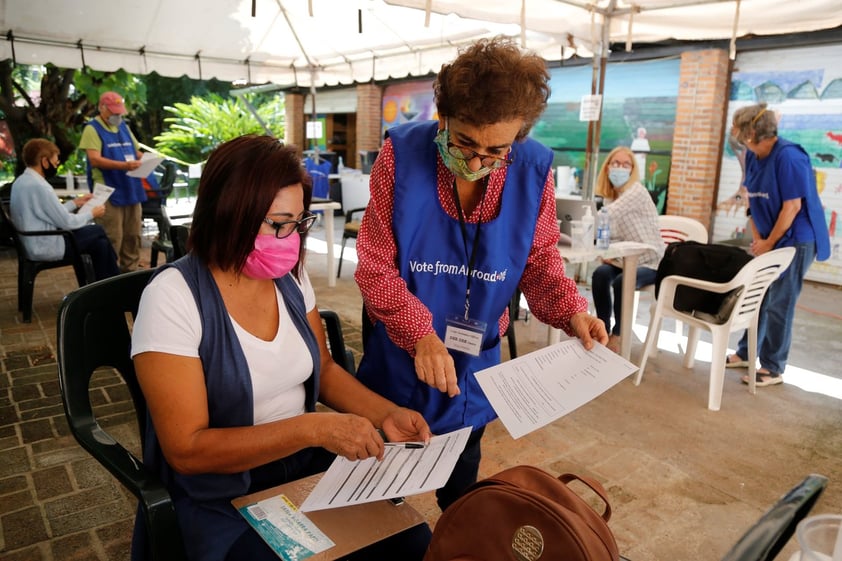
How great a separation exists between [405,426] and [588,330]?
53 centimetres

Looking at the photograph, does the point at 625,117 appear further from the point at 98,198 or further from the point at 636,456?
the point at 98,198

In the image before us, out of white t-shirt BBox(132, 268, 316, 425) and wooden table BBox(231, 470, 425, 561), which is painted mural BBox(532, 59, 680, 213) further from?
wooden table BBox(231, 470, 425, 561)

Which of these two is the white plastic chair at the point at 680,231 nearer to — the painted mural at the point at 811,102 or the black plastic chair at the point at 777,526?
the painted mural at the point at 811,102

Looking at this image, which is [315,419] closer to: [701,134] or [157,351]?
[157,351]

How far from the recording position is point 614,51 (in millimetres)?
8305

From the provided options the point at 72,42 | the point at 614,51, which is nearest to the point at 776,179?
the point at 614,51

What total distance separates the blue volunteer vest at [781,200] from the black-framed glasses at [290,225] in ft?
11.7

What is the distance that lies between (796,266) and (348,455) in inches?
152

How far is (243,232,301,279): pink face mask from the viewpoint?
4.53ft

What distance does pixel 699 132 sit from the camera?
7629mm

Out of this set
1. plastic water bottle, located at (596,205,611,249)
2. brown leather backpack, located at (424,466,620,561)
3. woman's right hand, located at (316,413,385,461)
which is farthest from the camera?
plastic water bottle, located at (596,205,611,249)

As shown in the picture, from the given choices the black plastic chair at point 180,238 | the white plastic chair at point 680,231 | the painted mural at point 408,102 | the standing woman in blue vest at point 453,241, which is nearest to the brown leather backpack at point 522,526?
the standing woman in blue vest at point 453,241

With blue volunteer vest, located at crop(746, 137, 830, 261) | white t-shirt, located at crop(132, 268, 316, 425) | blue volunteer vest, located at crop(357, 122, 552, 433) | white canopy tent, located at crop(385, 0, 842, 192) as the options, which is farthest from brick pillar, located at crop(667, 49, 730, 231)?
white t-shirt, located at crop(132, 268, 316, 425)

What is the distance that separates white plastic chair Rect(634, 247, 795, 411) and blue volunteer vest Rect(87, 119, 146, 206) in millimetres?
5105
